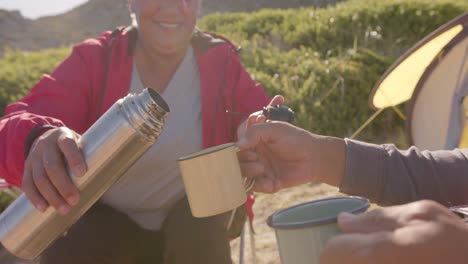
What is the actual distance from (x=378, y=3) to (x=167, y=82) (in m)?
3.91

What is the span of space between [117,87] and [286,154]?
70 cm

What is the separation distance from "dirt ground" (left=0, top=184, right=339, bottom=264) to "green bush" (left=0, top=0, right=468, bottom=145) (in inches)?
26.4

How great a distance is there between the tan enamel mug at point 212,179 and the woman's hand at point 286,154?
140 mm

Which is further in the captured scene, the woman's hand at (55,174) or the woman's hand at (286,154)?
the woman's hand at (286,154)

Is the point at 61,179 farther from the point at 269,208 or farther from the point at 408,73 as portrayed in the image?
the point at 269,208

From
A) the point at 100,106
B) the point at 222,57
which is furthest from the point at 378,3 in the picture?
the point at 100,106

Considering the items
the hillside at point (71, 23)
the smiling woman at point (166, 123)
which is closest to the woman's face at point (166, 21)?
the smiling woman at point (166, 123)

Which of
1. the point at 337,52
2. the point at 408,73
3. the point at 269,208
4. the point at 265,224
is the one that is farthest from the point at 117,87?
the point at 337,52

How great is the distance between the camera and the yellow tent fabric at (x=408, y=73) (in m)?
2.34

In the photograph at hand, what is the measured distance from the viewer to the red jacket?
161 cm

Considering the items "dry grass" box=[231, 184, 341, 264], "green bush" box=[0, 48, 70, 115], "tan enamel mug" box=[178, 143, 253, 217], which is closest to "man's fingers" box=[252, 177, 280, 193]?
"tan enamel mug" box=[178, 143, 253, 217]

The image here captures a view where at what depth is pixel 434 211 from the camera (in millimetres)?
Result: 564

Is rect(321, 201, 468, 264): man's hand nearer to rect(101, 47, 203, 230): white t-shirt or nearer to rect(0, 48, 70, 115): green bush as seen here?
rect(101, 47, 203, 230): white t-shirt

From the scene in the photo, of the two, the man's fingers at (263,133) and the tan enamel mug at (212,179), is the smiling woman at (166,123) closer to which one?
the man's fingers at (263,133)
